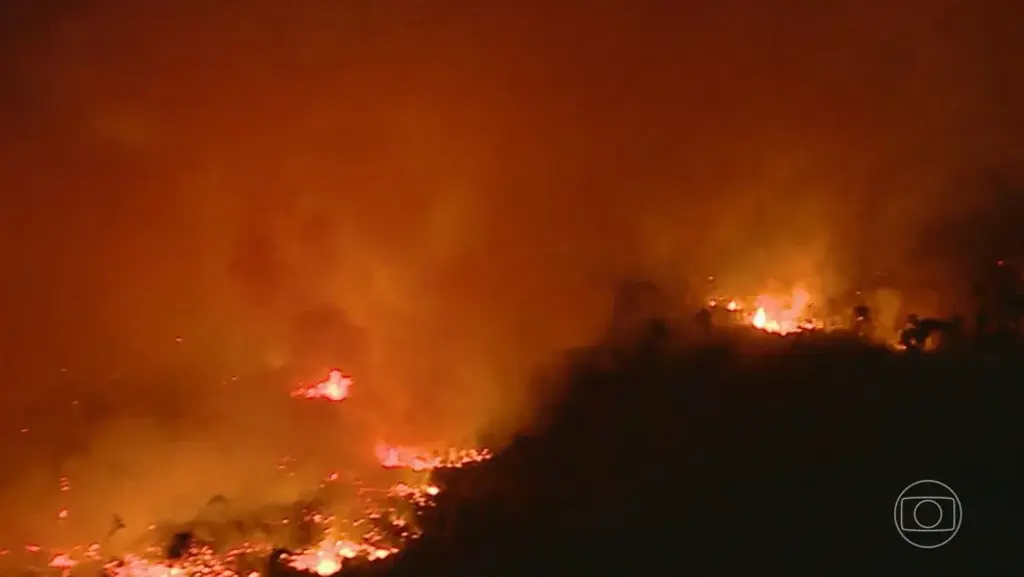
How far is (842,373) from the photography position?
1.45 m

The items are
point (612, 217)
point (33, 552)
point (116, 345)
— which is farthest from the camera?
point (612, 217)

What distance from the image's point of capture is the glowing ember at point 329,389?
56.1 inches

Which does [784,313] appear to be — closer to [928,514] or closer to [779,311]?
[779,311]

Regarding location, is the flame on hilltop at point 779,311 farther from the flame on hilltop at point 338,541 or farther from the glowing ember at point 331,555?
the glowing ember at point 331,555

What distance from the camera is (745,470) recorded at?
1379 mm

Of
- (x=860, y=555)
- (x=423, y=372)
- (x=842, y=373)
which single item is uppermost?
(x=423, y=372)

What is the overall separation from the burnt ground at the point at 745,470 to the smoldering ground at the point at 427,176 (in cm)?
12

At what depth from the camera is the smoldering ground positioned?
144 centimetres

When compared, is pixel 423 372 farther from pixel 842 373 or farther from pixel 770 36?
pixel 770 36

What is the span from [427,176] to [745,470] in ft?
2.29

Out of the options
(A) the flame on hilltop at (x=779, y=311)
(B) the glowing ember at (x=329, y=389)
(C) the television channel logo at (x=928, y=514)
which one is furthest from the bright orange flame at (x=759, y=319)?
(B) the glowing ember at (x=329, y=389)

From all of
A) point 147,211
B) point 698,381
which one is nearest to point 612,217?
point 698,381

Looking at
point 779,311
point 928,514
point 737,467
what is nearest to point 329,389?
point 737,467

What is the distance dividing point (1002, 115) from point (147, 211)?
4.79ft
